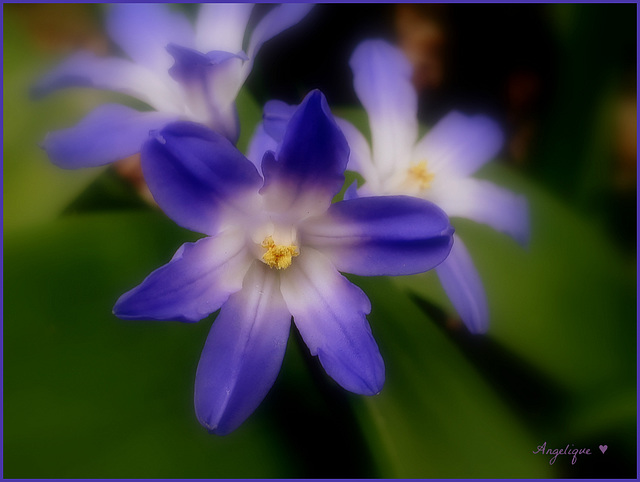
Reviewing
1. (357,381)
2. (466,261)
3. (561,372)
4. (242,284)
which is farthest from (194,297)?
(561,372)

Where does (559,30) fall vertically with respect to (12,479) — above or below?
above

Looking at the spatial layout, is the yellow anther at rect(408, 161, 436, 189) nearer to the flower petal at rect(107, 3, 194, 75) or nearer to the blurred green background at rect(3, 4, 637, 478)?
the blurred green background at rect(3, 4, 637, 478)

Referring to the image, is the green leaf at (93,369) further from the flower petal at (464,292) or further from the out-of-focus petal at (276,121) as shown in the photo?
the flower petal at (464,292)

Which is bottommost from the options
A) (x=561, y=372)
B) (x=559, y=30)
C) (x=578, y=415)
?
(x=578, y=415)

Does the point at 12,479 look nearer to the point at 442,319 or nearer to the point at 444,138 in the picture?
the point at 442,319

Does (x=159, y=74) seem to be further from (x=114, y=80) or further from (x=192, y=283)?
(x=192, y=283)

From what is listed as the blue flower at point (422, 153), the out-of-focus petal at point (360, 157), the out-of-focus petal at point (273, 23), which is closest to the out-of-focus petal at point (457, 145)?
the blue flower at point (422, 153)
